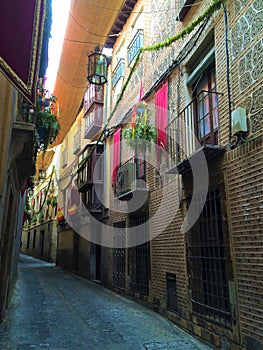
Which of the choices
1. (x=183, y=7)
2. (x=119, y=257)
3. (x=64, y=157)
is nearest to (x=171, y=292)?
(x=119, y=257)

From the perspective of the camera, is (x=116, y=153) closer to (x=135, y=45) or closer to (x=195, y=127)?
(x=135, y=45)

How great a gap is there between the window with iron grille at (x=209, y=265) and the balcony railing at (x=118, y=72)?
335 inches

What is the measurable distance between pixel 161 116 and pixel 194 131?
182 cm

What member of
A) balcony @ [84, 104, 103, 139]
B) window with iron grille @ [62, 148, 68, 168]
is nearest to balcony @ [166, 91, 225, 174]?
balcony @ [84, 104, 103, 139]

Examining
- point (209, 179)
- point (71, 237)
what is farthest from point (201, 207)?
point (71, 237)

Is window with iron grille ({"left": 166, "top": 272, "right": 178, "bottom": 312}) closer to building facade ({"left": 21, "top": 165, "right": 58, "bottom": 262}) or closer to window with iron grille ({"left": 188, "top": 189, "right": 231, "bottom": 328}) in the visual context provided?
window with iron grille ({"left": 188, "top": 189, "right": 231, "bottom": 328})

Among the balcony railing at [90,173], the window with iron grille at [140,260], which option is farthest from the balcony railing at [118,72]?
the window with iron grille at [140,260]

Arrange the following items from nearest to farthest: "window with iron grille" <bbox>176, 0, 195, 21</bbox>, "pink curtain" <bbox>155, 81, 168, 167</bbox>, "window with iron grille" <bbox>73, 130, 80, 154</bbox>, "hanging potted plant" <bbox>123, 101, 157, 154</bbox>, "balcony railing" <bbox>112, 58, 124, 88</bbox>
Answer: "window with iron grille" <bbox>176, 0, 195, 21</bbox> < "pink curtain" <bbox>155, 81, 168, 167</bbox> < "hanging potted plant" <bbox>123, 101, 157, 154</bbox> < "balcony railing" <bbox>112, 58, 124, 88</bbox> < "window with iron grille" <bbox>73, 130, 80, 154</bbox>

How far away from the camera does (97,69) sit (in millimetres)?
8711

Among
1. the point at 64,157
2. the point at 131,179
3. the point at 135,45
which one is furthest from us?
the point at 64,157

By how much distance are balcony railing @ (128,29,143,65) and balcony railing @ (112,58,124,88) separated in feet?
2.88

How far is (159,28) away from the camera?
991 centimetres

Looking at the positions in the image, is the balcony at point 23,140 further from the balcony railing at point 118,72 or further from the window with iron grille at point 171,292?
the balcony railing at point 118,72

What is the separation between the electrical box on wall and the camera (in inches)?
207
